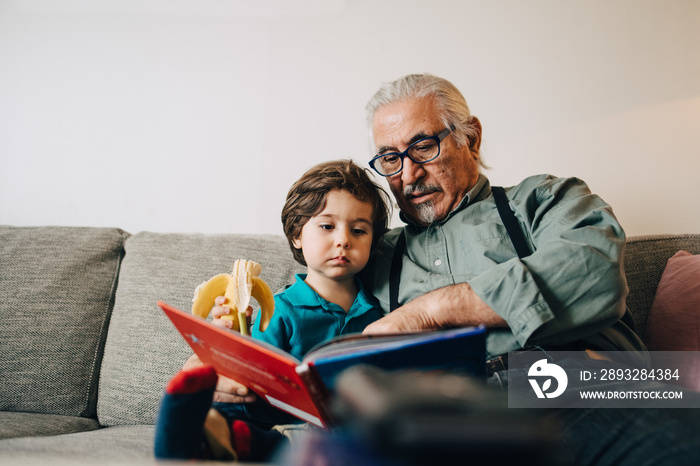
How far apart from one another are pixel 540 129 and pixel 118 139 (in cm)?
187

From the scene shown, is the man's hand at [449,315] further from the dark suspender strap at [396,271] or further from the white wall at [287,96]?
the white wall at [287,96]

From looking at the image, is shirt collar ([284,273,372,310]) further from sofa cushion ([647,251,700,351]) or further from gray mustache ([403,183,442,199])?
sofa cushion ([647,251,700,351])

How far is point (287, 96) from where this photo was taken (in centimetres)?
205

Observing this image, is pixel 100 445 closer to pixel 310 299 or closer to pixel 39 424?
pixel 39 424

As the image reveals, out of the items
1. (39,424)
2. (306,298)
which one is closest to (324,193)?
(306,298)

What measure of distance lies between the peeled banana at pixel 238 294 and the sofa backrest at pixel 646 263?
Answer: 116cm

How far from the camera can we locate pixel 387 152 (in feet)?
4.88

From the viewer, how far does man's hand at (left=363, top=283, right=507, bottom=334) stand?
1.03 m

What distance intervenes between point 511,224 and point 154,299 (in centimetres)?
121

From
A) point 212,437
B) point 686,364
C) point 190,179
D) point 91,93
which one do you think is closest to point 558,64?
point 686,364

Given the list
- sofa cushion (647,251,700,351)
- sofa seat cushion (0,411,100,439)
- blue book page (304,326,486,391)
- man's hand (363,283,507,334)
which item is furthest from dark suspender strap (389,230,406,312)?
sofa seat cushion (0,411,100,439)

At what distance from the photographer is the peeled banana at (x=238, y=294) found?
1124 mm

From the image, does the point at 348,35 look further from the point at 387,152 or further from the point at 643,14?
the point at 643,14

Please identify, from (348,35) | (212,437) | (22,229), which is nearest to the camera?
(212,437)
